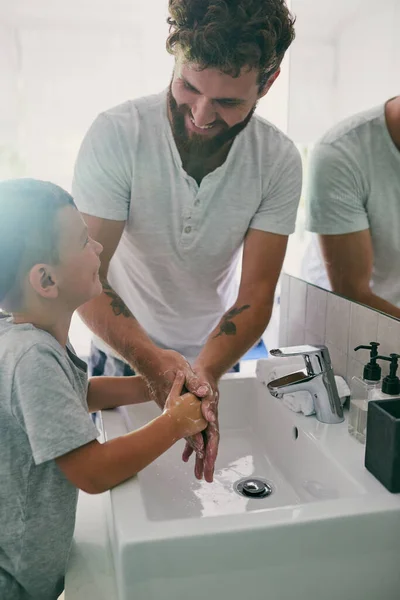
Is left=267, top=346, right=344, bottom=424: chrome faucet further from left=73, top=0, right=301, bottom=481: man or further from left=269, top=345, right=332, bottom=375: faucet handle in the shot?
left=73, top=0, right=301, bottom=481: man

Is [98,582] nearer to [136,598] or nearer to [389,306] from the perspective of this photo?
[136,598]

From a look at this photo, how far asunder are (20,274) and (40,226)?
8cm

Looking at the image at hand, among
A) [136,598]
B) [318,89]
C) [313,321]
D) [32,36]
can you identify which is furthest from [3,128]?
[136,598]

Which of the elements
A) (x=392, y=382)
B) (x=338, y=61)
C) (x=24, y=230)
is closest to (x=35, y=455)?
(x=24, y=230)

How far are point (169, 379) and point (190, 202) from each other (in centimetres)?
48

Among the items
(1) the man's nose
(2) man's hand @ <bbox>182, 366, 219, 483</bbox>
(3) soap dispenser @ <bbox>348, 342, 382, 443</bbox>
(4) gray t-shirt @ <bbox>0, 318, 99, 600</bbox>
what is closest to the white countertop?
(4) gray t-shirt @ <bbox>0, 318, 99, 600</bbox>

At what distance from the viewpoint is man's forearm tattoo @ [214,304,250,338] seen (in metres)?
1.24

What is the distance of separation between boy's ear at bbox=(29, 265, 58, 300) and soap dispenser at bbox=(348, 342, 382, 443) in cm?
57

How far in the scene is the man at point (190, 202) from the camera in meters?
1.15

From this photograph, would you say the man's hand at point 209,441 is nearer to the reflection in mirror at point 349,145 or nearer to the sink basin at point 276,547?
the sink basin at point 276,547

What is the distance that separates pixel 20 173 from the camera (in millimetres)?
2822

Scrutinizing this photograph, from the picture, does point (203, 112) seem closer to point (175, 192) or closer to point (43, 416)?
point (175, 192)

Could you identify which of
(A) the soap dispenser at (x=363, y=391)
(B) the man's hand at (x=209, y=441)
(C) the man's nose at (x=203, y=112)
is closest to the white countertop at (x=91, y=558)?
(B) the man's hand at (x=209, y=441)

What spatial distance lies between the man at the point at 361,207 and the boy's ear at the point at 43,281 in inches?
25.8
